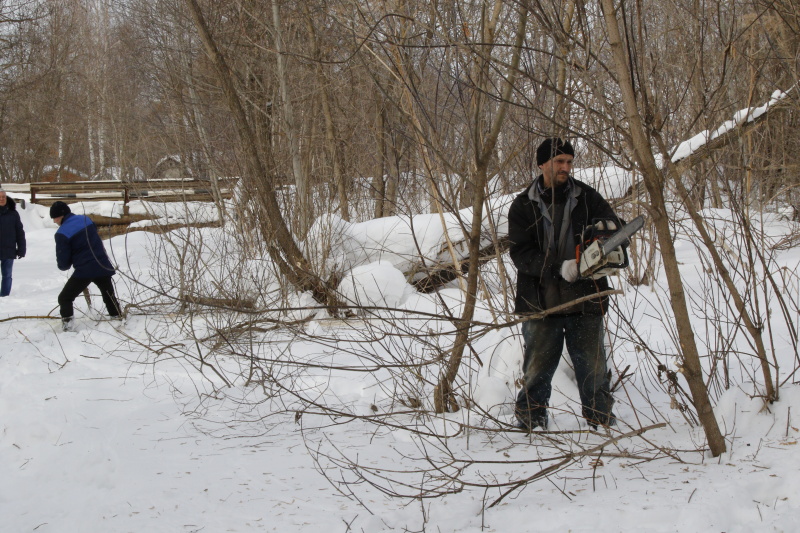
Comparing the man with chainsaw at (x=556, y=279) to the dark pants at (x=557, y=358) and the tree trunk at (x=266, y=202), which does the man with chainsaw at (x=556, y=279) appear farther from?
the tree trunk at (x=266, y=202)

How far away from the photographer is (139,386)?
18.5 feet

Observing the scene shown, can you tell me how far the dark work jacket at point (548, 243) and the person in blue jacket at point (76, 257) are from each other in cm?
560

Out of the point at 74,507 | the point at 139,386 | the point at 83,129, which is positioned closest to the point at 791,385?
the point at 74,507

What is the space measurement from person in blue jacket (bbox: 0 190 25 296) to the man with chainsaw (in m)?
8.83

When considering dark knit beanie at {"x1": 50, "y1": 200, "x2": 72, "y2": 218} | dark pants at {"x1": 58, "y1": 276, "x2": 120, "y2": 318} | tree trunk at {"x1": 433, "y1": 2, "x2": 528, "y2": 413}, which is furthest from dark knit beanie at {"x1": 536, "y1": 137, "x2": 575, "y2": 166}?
dark knit beanie at {"x1": 50, "y1": 200, "x2": 72, "y2": 218}

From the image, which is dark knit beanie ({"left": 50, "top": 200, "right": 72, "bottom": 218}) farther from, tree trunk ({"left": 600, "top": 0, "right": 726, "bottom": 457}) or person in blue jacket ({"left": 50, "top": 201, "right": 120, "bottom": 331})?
tree trunk ({"left": 600, "top": 0, "right": 726, "bottom": 457})

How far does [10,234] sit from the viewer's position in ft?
32.8

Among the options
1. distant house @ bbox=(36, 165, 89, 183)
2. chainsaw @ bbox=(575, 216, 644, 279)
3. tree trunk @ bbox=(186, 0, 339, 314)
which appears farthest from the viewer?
distant house @ bbox=(36, 165, 89, 183)

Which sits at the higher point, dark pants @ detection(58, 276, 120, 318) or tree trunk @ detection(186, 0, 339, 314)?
tree trunk @ detection(186, 0, 339, 314)

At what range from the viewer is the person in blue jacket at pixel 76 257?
7.73 metres

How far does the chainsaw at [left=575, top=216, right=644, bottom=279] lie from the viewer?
9.70 feet

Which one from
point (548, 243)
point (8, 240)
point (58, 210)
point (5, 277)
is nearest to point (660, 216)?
point (548, 243)

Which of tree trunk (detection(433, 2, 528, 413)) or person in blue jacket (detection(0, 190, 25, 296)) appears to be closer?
tree trunk (detection(433, 2, 528, 413))

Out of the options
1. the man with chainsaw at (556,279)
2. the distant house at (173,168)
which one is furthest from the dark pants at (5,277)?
the man with chainsaw at (556,279)
